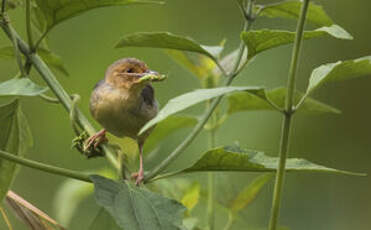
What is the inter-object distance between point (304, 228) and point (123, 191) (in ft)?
7.95

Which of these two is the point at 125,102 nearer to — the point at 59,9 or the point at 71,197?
the point at 71,197

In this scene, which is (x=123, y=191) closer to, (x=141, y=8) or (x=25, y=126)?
(x=25, y=126)

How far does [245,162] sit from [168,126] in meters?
0.59

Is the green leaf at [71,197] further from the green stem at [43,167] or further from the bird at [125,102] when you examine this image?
the green stem at [43,167]

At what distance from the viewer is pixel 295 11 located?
1574 mm

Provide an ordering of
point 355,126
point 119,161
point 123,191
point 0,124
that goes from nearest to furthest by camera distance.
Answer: point 123,191
point 119,161
point 0,124
point 355,126

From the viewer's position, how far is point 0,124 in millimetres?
1535

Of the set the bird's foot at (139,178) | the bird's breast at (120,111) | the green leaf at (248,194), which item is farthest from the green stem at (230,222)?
the bird's breast at (120,111)

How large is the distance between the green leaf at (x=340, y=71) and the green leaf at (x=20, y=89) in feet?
1.48

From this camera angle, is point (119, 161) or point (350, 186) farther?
point (350, 186)

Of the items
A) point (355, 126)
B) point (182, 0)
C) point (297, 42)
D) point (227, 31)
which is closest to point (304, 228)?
point (355, 126)

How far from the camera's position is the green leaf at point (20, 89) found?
1104mm

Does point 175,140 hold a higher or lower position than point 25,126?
lower

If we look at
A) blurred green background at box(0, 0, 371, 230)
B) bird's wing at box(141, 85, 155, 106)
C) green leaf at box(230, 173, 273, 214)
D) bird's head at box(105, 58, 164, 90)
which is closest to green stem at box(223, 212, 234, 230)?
green leaf at box(230, 173, 273, 214)
